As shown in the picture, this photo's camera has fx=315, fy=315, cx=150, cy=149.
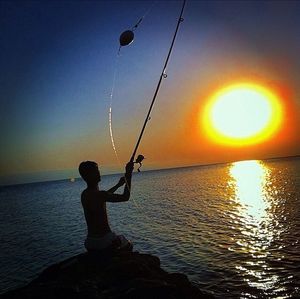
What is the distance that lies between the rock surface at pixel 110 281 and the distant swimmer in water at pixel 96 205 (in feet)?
1.27

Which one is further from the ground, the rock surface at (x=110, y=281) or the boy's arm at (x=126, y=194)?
the boy's arm at (x=126, y=194)

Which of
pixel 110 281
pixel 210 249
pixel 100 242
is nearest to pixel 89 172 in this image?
pixel 100 242

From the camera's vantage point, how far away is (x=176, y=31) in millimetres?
12008

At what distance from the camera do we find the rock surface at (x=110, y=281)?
6234 mm

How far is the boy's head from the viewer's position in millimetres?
7496

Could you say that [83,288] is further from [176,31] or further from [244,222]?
[244,222]

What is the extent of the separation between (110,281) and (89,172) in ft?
8.26

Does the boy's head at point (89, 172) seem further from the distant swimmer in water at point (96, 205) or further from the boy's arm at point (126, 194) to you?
the boy's arm at point (126, 194)

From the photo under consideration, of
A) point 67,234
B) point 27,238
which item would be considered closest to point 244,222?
point 67,234

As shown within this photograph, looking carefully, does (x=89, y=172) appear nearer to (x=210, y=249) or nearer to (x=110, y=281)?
(x=110, y=281)

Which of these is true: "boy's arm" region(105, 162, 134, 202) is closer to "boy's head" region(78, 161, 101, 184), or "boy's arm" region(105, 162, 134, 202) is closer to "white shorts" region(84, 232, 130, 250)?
"boy's head" region(78, 161, 101, 184)

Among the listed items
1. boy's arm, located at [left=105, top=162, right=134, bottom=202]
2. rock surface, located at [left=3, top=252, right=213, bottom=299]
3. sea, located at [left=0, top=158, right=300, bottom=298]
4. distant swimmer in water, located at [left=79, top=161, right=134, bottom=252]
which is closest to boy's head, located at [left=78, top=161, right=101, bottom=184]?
distant swimmer in water, located at [left=79, top=161, right=134, bottom=252]

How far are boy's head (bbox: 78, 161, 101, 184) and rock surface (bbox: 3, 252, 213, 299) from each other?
78.3 inches

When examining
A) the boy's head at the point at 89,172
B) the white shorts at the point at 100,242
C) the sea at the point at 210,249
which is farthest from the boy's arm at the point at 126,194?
the sea at the point at 210,249
